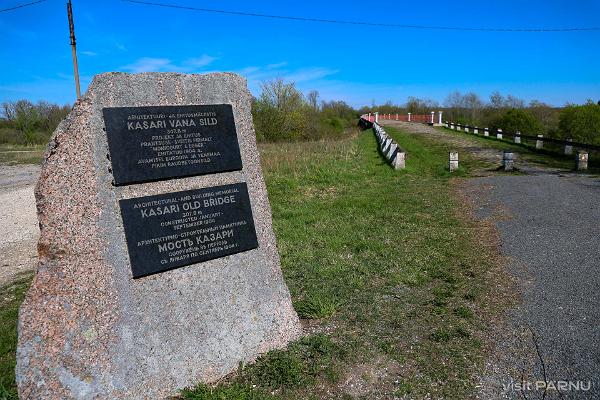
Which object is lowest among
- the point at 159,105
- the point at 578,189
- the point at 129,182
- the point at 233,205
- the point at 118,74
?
the point at 578,189

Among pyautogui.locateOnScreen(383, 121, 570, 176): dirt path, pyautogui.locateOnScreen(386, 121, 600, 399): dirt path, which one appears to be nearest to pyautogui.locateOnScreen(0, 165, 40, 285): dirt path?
pyautogui.locateOnScreen(386, 121, 600, 399): dirt path

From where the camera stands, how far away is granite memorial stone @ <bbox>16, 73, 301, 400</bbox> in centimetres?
300

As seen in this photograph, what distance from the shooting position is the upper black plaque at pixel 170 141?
128 inches

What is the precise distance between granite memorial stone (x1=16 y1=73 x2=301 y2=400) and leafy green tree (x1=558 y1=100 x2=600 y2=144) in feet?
64.8

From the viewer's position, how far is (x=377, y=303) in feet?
14.8

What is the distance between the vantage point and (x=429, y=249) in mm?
6148

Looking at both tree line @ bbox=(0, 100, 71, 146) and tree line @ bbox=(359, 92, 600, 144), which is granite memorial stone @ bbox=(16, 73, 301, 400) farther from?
tree line @ bbox=(0, 100, 71, 146)

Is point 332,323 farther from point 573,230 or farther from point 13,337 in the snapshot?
point 573,230

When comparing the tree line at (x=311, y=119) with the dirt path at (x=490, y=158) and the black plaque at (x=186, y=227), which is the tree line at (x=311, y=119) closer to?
the dirt path at (x=490, y=158)

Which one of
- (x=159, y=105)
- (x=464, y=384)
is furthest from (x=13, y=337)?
(x=464, y=384)

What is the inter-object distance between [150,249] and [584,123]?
21.1m

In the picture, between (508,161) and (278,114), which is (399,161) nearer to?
(508,161)

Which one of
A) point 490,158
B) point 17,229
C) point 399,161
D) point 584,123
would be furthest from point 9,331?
point 584,123

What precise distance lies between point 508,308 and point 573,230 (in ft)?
10.8
